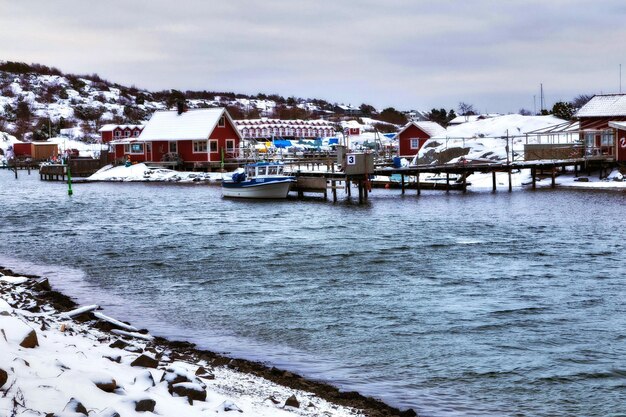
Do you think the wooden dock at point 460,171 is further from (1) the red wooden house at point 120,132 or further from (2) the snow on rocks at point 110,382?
(1) the red wooden house at point 120,132

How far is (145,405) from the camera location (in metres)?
8.40

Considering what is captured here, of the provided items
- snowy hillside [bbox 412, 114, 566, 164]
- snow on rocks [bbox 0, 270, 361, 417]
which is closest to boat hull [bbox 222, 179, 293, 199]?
snowy hillside [bbox 412, 114, 566, 164]

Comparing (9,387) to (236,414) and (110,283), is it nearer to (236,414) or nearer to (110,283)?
(236,414)

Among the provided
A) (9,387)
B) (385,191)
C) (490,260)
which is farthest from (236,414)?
(385,191)

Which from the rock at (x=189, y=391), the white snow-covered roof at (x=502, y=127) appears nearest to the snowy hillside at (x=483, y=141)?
the white snow-covered roof at (x=502, y=127)

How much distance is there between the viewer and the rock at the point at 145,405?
27.4 feet

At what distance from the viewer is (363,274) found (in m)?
23.1

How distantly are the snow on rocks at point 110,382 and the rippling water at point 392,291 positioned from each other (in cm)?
170

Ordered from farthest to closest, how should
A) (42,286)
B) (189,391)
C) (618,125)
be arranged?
(618,125)
(42,286)
(189,391)

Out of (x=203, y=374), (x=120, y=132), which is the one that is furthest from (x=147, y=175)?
(x=203, y=374)

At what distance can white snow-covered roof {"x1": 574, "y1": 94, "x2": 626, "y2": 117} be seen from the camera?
64.7 m

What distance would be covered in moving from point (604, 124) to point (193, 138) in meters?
41.4

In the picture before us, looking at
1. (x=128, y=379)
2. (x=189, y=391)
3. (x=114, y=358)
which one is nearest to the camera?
(x=189, y=391)

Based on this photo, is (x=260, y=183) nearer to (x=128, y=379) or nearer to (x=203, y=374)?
(x=203, y=374)
